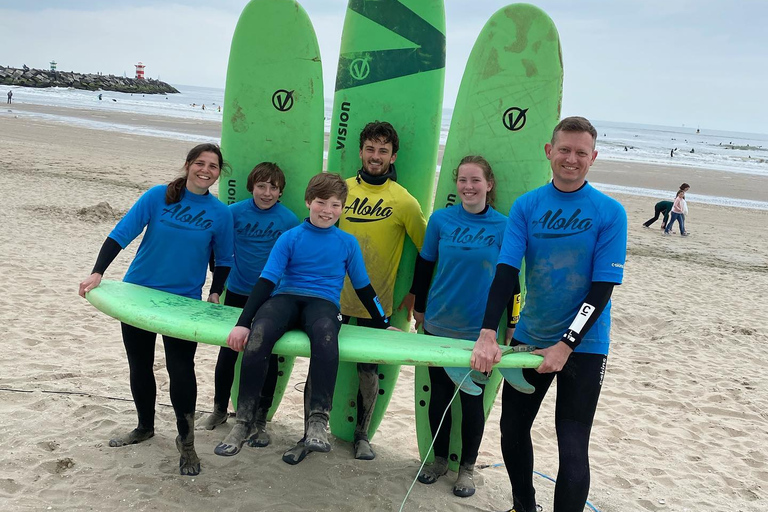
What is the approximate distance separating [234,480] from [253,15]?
2.56 m

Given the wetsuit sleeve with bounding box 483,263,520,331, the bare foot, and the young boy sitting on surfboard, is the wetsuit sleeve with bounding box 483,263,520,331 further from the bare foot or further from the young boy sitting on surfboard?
the bare foot

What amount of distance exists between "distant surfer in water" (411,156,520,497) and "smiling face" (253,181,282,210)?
83 centimetres

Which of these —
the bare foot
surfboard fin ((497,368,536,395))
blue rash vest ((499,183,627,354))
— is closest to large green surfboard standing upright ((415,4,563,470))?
surfboard fin ((497,368,536,395))

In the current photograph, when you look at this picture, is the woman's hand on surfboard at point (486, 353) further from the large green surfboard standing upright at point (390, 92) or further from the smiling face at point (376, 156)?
the large green surfboard standing upright at point (390, 92)

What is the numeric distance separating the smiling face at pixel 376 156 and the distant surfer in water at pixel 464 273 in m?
0.39

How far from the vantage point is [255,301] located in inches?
102

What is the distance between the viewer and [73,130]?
66.8 feet

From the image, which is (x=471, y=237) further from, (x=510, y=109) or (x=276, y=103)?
(x=276, y=103)

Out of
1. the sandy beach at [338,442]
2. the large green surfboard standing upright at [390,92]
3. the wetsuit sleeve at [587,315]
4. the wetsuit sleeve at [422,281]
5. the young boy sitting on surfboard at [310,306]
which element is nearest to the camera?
the wetsuit sleeve at [587,315]

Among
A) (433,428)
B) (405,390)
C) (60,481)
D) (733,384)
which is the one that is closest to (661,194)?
(733,384)

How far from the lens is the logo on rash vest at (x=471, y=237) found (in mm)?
2914

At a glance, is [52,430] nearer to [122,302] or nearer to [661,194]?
[122,302]

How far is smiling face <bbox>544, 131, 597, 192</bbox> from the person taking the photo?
2.29 meters

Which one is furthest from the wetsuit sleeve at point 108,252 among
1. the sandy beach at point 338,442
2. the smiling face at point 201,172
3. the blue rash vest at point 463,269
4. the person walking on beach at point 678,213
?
the person walking on beach at point 678,213
